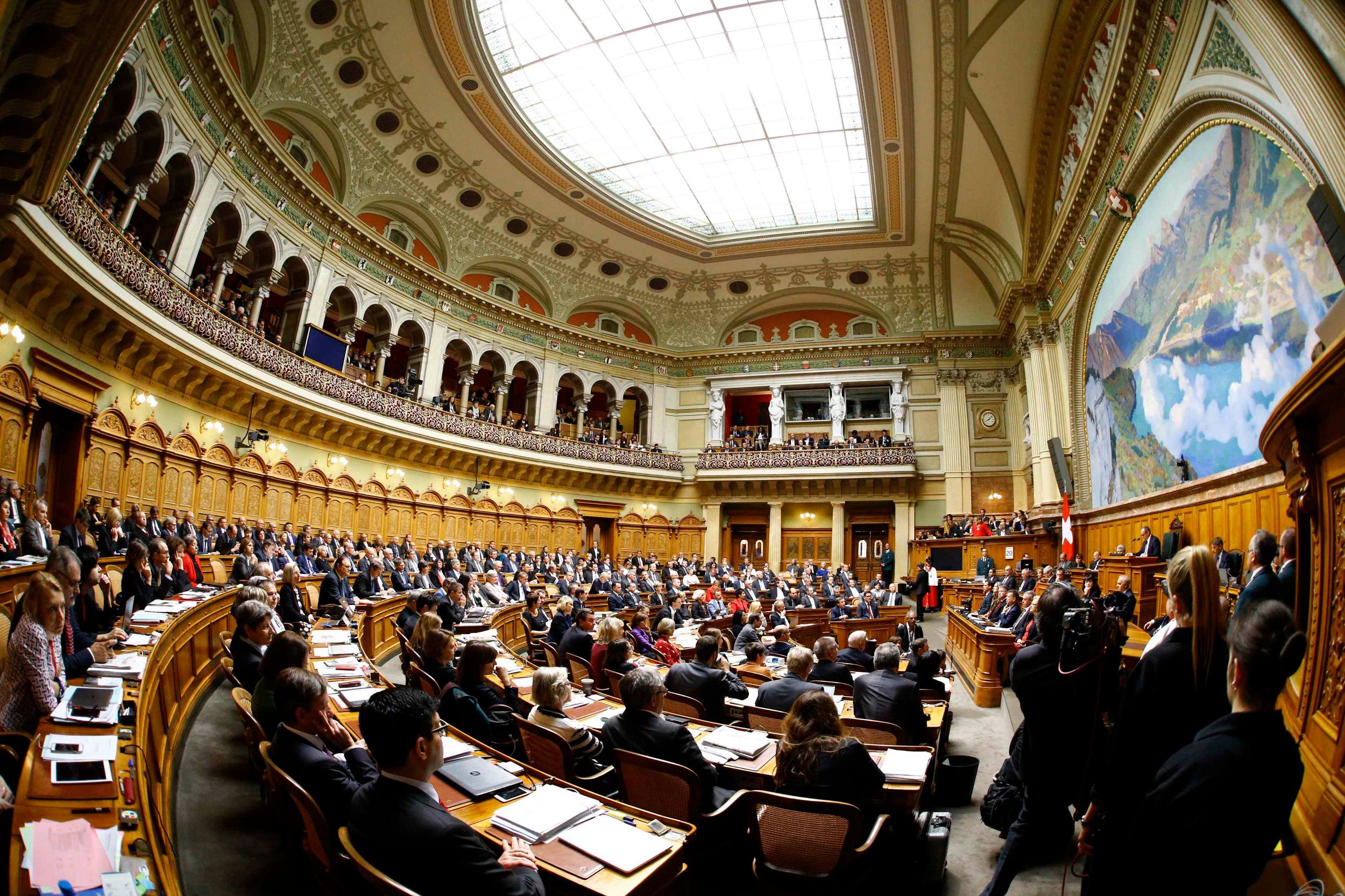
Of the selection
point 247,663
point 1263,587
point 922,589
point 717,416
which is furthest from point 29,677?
point 717,416

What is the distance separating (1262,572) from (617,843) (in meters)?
3.67

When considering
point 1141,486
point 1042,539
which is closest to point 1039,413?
point 1042,539

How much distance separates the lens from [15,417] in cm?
848

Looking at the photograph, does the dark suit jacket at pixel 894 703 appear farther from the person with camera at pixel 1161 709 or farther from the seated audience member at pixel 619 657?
the person with camera at pixel 1161 709

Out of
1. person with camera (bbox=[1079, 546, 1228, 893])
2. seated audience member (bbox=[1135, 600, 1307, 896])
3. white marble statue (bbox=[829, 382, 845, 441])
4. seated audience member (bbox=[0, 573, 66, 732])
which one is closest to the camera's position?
seated audience member (bbox=[1135, 600, 1307, 896])

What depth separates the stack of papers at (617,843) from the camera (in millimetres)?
2113

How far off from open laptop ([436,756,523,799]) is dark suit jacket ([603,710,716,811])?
0.54m

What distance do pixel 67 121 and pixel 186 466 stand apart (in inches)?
351

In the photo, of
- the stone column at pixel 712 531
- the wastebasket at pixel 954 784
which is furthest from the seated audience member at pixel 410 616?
the stone column at pixel 712 531

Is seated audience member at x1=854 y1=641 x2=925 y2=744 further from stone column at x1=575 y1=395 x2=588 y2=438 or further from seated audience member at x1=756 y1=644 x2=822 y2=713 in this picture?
stone column at x1=575 y1=395 x2=588 y2=438

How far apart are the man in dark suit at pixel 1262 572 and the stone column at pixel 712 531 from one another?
2026cm

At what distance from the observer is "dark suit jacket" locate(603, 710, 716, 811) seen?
2969 millimetres

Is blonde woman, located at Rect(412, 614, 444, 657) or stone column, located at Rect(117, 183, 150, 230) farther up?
stone column, located at Rect(117, 183, 150, 230)

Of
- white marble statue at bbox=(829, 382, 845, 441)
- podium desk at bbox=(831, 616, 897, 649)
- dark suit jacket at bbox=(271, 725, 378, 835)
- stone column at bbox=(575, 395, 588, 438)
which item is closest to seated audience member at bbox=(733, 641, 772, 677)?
dark suit jacket at bbox=(271, 725, 378, 835)
